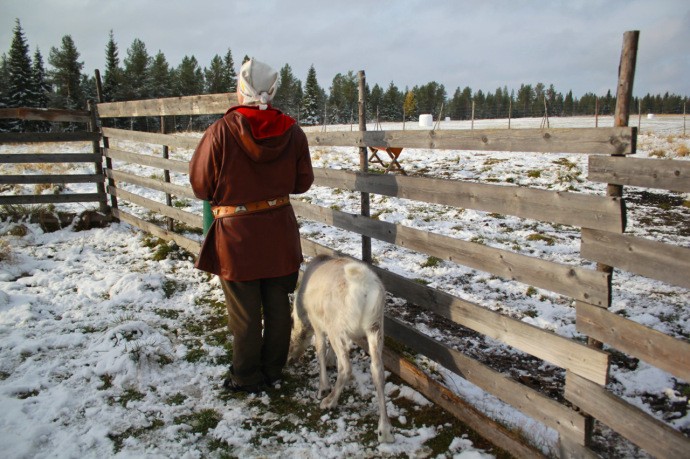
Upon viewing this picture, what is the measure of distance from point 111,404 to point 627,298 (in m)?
5.38

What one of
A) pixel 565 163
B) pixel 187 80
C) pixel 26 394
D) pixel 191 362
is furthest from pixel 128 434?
pixel 187 80

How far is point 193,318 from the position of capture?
5.00 meters

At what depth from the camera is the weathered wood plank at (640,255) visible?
6.73 ft

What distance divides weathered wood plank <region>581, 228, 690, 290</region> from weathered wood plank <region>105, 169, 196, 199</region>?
219 inches

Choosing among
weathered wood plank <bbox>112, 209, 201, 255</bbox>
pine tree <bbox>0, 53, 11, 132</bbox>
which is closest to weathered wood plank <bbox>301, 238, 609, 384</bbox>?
weathered wood plank <bbox>112, 209, 201, 255</bbox>

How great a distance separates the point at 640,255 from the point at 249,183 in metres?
2.62

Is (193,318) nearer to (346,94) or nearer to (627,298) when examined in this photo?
(627,298)

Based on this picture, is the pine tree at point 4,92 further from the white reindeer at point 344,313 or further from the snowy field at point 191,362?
the white reindeer at point 344,313

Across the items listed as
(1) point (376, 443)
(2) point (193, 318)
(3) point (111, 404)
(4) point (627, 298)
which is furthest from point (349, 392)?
(4) point (627, 298)

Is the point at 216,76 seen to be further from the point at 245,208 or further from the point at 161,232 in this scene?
the point at 245,208

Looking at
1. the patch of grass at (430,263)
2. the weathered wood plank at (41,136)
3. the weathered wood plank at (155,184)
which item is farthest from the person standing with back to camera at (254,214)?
the weathered wood plank at (41,136)

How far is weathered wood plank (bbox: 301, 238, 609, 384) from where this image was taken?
2.49 meters

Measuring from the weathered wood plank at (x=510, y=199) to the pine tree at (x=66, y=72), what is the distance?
174ft

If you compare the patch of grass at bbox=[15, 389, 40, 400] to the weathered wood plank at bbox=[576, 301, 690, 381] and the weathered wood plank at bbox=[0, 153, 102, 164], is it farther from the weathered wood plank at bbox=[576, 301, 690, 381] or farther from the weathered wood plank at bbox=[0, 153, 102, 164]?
the weathered wood plank at bbox=[0, 153, 102, 164]
